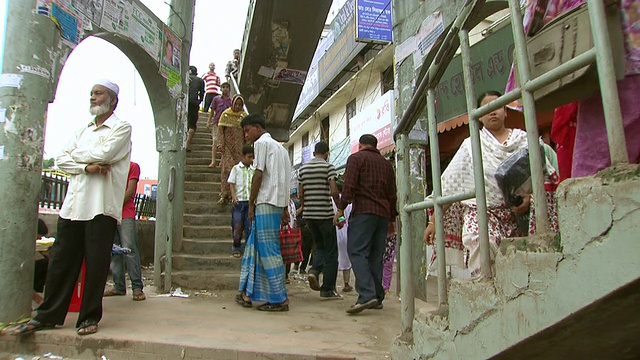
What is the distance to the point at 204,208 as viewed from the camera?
675 cm

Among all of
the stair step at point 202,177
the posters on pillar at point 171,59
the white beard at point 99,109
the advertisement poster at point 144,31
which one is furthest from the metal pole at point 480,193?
the stair step at point 202,177

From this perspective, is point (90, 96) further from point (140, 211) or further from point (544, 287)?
point (140, 211)

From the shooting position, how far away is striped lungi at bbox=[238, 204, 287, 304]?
4277 millimetres

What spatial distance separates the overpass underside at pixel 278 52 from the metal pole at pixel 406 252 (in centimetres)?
589

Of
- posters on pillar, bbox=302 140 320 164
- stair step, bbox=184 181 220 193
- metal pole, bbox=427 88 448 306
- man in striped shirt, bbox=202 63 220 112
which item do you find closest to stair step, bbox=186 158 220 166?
stair step, bbox=184 181 220 193

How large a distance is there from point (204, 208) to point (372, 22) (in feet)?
28.3

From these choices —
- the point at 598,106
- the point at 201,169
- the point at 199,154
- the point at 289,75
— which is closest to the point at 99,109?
the point at 598,106

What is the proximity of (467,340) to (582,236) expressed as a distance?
70cm

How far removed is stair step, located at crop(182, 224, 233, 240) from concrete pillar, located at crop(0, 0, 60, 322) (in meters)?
2.82

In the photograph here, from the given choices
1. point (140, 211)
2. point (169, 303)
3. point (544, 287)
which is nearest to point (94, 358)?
point (169, 303)

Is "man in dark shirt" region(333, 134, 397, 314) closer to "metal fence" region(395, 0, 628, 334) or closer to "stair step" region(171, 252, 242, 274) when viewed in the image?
"metal fence" region(395, 0, 628, 334)

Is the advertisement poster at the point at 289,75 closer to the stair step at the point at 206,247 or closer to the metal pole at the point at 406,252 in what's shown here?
the stair step at the point at 206,247

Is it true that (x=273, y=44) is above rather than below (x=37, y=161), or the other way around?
above

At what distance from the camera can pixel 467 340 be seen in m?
1.69
